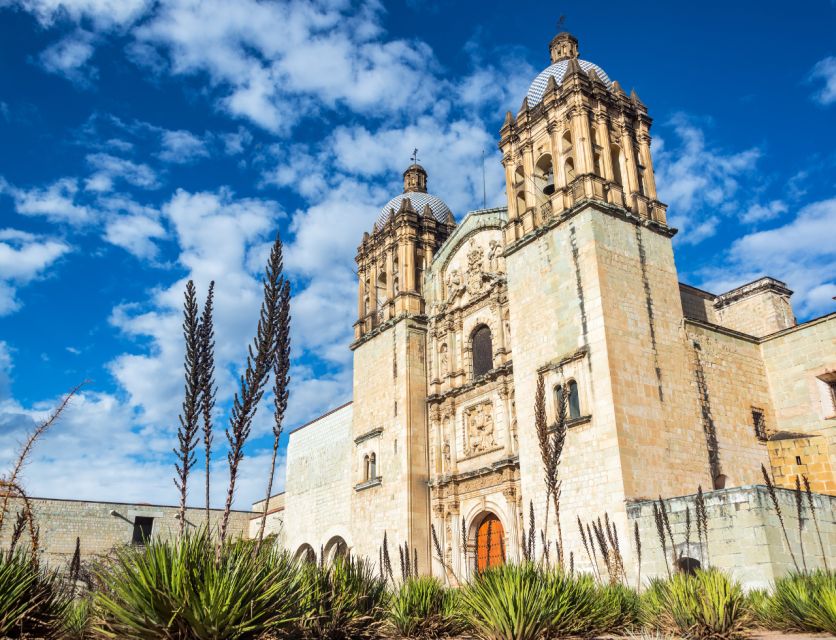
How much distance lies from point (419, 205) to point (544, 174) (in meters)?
6.71

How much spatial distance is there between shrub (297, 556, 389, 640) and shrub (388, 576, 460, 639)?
8.9 inches

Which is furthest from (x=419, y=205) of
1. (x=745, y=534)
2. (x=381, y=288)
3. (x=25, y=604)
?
(x=25, y=604)

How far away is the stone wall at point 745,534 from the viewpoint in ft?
39.5

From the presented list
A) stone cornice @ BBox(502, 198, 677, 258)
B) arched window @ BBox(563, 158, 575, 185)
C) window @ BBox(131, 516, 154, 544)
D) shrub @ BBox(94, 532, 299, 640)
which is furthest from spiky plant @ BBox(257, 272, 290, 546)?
window @ BBox(131, 516, 154, 544)

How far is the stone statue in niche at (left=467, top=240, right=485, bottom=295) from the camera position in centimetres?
2111

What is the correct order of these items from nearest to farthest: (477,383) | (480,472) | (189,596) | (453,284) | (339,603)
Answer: (189,596), (339,603), (480,472), (477,383), (453,284)

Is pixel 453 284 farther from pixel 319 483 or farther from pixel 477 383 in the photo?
pixel 319 483

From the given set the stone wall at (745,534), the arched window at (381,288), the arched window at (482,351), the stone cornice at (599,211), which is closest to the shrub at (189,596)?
the stone wall at (745,534)

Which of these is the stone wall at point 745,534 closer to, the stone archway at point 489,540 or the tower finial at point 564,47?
the stone archway at point 489,540

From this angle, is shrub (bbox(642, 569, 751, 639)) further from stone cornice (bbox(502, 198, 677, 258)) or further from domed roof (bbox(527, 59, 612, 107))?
domed roof (bbox(527, 59, 612, 107))

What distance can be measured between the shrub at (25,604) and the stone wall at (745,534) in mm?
9904

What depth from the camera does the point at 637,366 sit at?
1538 centimetres

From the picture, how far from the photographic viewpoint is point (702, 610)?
807 centimetres

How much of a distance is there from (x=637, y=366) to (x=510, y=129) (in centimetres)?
869
